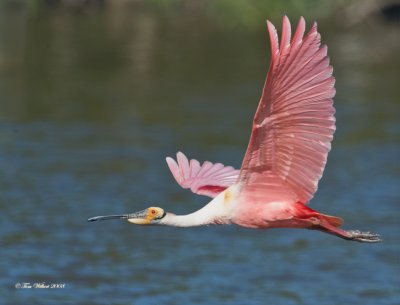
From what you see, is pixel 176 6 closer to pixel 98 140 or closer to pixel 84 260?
pixel 98 140

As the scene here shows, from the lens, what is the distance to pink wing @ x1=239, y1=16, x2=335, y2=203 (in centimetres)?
688

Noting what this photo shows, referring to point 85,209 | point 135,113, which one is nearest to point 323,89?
point 85,209

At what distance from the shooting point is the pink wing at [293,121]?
6.88m

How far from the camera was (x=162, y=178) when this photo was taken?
531 inches

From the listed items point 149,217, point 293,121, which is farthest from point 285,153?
point 149,217

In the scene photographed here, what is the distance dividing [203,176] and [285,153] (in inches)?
43.7

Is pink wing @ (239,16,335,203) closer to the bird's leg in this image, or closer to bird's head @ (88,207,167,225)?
the bird's leg

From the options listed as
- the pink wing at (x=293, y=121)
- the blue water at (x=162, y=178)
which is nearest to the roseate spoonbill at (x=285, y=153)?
the pink wing at (x=293, y=121)

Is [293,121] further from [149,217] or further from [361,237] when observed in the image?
[149,217]

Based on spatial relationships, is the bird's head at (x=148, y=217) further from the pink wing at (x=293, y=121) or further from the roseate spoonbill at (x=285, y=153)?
the pink wing at (x=293, y=121)

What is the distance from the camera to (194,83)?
19594 millimetres

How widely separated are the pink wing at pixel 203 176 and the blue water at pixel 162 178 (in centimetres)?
156

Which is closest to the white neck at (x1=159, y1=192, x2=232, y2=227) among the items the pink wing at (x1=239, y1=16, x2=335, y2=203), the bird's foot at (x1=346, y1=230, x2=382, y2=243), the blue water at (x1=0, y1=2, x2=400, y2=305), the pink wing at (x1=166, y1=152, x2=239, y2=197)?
the pink wing at (x1=239, y1=16, x2=335, y2=203)

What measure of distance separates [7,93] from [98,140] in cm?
354
